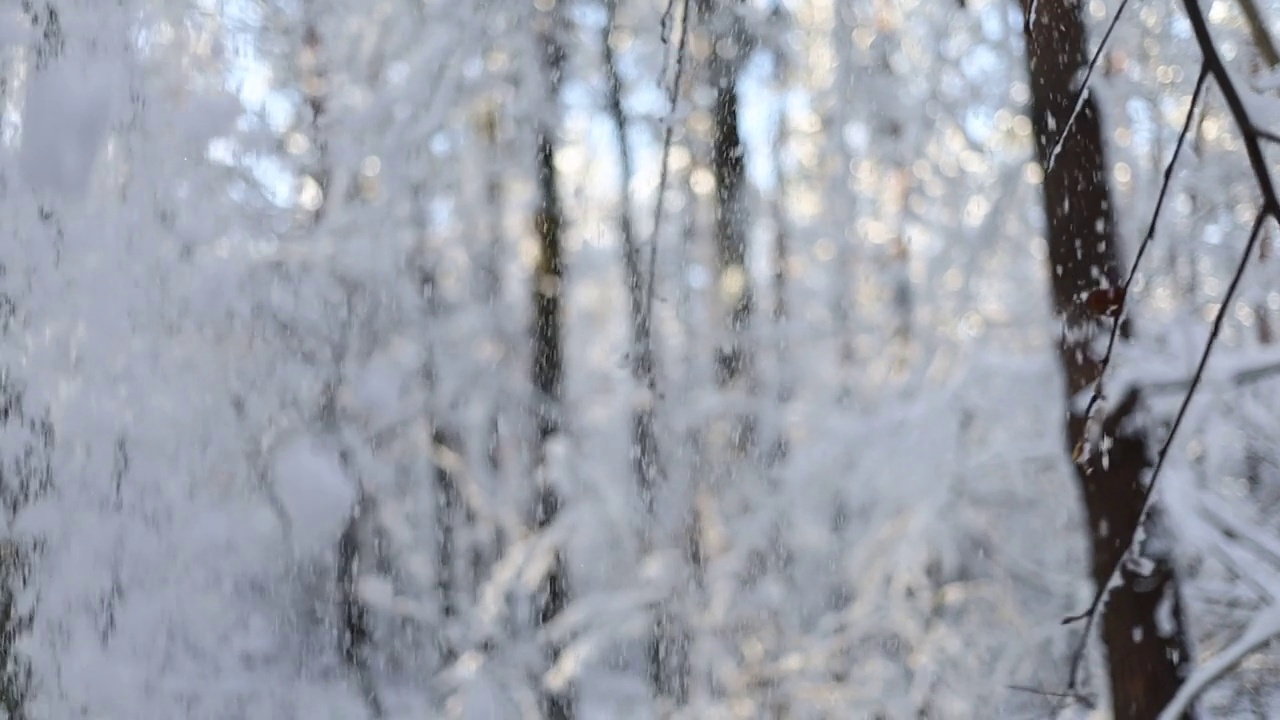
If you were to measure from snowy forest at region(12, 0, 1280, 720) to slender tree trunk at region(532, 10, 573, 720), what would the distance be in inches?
0.7

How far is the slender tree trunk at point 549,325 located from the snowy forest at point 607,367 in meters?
0.02

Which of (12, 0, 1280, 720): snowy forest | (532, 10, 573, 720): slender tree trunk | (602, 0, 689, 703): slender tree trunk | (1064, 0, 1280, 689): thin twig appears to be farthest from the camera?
(532, 10, 573, 720): slender tree trunk

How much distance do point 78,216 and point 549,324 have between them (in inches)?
68.2

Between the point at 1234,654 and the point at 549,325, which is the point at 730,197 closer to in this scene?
the point at 549,325

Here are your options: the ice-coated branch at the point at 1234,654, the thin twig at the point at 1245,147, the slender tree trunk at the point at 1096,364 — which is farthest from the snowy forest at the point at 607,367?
the thin twig at the point at 1245,147

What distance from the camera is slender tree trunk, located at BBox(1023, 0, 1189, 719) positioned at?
1525 mm

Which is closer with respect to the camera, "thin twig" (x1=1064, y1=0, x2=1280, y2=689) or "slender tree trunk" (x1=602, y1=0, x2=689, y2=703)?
"thin twig" (x1=1064, y1=0, x2=1280, y2=689)

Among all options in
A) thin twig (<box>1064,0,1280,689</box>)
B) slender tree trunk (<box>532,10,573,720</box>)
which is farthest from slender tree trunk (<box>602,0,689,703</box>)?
thin twig (<box>1064,0,1280,689</box>)

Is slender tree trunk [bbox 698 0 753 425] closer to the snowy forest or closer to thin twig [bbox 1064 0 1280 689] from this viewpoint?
the snowy forest

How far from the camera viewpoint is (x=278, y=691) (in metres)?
3.45

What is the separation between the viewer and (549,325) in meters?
4.04

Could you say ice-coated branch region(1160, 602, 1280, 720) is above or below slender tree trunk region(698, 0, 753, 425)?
below

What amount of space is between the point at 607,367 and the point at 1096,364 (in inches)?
111

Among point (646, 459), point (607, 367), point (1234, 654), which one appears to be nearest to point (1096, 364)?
point (1234, 654)
